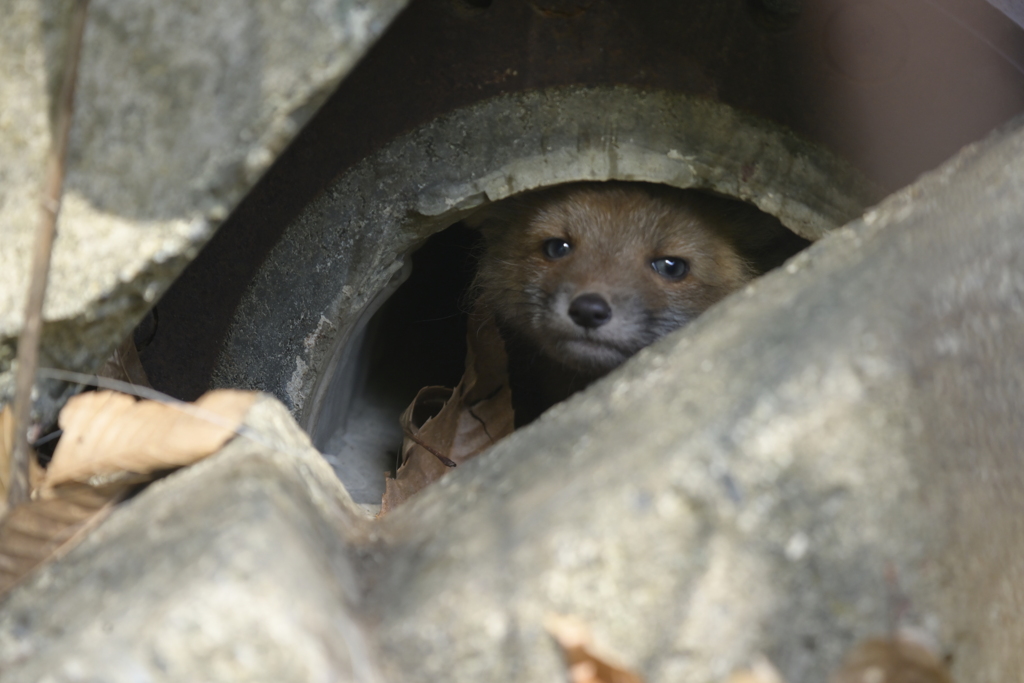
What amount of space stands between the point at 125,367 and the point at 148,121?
1.10 meters

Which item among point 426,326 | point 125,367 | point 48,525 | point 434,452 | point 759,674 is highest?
Result: point 759,674

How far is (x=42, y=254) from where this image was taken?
4.83 ft

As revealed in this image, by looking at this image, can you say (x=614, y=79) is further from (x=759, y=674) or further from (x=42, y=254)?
(x=759, y=674)

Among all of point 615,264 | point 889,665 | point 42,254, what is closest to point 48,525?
point 42,254

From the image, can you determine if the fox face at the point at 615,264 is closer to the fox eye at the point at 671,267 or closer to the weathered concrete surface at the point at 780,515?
the fox eye at the point at 671,267

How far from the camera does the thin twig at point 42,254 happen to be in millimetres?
1459

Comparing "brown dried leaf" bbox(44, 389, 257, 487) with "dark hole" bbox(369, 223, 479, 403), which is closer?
"brown dried leaf" bbox(44, 389, 257, 487)

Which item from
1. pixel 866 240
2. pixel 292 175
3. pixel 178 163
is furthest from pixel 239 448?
pixel 292 175

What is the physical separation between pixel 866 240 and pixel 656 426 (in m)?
0.57

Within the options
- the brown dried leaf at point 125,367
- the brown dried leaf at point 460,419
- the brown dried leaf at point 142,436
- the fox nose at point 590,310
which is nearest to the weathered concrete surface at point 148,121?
the brown dried leaf at point 142,436

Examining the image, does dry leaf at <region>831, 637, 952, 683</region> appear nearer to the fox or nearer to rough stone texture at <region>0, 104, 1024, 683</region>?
rough stone texture at <region>0, 104, 1024, 683</region>

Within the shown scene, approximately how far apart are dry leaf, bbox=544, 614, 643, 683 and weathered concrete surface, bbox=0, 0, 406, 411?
940 millimetres

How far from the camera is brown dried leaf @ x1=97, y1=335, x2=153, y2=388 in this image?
219 cm

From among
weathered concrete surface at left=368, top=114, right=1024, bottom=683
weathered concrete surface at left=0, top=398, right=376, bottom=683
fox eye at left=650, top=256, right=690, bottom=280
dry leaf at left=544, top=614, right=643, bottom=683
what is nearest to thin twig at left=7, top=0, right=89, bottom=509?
weathered concrete surface at left=0, top=398, right=376, bottom=683
